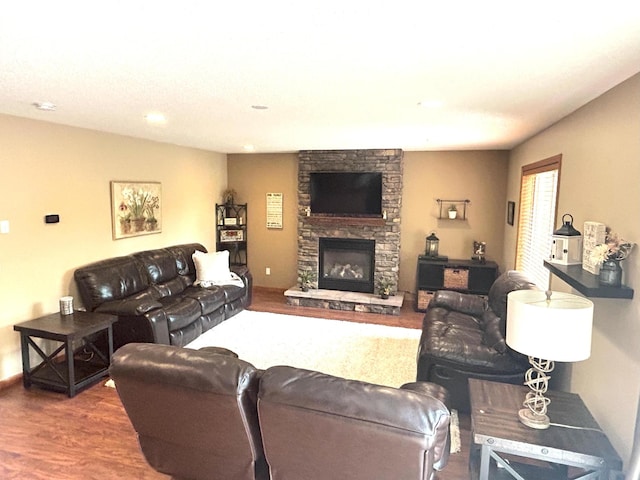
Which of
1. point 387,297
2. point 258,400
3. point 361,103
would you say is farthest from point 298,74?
point 387,297

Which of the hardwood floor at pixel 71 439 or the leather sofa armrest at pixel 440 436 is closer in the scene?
the leather sofa armrest at pixel 440 436

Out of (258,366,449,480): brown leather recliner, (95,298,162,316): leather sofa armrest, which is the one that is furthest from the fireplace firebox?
(258,366,449,480): brown leather recliner

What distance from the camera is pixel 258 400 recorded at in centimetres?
182

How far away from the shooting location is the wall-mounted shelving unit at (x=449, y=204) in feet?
20.7

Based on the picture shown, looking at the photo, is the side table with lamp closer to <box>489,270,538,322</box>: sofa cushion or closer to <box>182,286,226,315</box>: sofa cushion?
<box>489,270,538,322</box>: sofa cushion

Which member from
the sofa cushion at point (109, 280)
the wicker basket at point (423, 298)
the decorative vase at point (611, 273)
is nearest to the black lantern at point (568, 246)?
the decorative vase at point (611, 273)

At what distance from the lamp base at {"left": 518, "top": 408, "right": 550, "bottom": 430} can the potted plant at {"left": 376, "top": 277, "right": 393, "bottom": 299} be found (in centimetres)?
400

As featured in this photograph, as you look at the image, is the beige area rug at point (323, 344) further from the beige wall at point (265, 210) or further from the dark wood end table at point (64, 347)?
the beige wall at point (265, 210)

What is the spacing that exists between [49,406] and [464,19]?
13.1 feet

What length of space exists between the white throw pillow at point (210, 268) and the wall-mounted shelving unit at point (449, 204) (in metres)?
3.37

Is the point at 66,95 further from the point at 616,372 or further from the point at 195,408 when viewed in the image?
the point at 616,372

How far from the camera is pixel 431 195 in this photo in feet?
21.0

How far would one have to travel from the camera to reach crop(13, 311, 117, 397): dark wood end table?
11.5 ft

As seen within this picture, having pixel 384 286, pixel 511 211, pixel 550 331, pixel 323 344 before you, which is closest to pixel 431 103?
pixel 550 331
